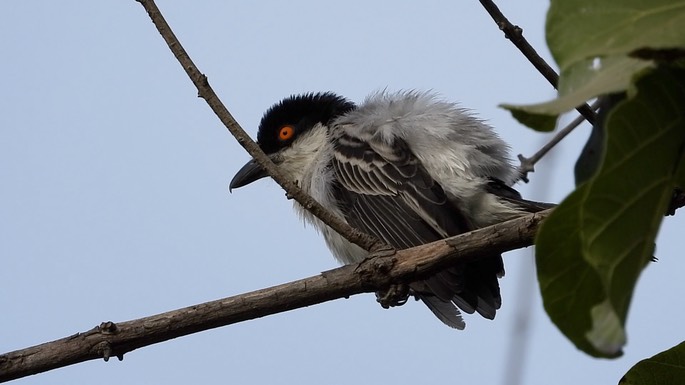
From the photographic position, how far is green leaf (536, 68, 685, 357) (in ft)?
3.73

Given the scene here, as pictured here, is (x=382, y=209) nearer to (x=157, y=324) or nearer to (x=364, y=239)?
(x=364, y=239)

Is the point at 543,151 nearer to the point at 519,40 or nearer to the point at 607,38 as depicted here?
the point at 519,40

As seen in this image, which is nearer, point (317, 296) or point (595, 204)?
point (595, 204)

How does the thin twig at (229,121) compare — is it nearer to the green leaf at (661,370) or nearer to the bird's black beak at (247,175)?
the green leaf at (661,370)

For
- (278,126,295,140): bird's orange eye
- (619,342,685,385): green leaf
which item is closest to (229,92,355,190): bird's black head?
(278,126,295,140): bird's orange eye

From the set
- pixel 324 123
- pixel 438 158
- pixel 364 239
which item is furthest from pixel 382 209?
pixel 364 239

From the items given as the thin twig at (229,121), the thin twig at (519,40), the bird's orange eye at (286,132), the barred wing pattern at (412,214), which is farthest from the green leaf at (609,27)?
the bird's orange eye at (286,132)

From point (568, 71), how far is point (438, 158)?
3821mm

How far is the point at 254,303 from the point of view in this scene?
304 cm

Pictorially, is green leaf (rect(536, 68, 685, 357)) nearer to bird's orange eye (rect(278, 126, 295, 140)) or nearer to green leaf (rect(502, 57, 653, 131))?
green leaf (rect(502, 57, 653, 131))

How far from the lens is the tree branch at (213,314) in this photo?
2.98m

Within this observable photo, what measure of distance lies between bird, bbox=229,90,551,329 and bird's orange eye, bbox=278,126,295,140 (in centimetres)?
36

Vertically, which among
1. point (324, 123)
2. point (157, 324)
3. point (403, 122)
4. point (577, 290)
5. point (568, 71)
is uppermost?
point (324, 123)

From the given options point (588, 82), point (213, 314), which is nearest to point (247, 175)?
point (213, 314)
